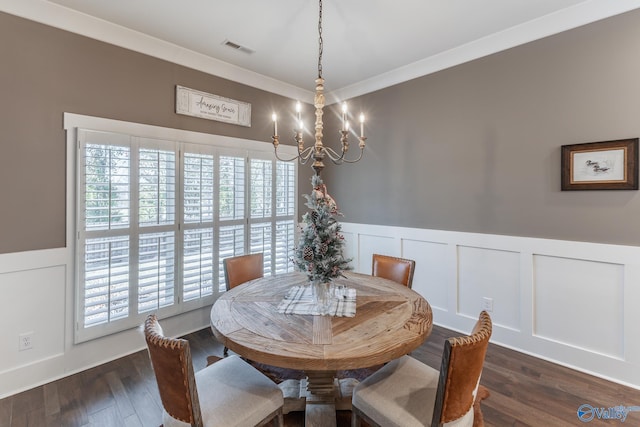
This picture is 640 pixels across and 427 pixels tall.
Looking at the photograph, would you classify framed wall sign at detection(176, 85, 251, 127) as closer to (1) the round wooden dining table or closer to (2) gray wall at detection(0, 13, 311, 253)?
(2) gray wall at detection(0, 13, 311, 253)

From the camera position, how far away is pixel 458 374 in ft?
3.77

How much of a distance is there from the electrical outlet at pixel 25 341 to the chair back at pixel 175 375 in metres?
1.77

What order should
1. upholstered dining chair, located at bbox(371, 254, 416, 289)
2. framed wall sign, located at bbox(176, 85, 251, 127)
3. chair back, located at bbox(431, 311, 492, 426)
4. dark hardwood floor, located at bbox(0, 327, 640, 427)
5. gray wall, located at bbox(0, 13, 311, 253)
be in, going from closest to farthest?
chair back, located at bbox(431, 311, 492, 426) < dark hardwood floor, located at bbox(0, 327, 640, 427) < gray wall, located at bbox(0, 13, 311, 253) < upholstered dining chair, located at bbox(371, 254, 416, 289) < framed wall sign, located at bbox(176, 85, 251, 127)

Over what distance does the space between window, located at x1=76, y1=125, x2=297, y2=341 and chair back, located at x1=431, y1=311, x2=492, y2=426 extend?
2553mm

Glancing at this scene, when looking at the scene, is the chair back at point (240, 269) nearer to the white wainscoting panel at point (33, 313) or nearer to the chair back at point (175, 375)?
the chair back at point (175, 375)

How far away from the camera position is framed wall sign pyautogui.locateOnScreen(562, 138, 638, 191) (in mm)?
2166

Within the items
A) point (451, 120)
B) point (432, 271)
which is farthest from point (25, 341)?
point (451, 120)

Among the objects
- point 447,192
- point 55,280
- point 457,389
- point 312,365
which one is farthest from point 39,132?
point 447,192

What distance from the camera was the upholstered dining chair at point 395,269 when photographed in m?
2.41

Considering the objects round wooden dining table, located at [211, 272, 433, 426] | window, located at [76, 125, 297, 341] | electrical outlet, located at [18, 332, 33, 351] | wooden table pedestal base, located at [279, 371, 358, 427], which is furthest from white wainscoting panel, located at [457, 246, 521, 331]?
electrical outlet, located at [18, 332, 33, 351]

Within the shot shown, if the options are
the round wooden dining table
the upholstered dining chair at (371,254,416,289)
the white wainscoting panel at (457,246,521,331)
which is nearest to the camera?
the round wooden dining table

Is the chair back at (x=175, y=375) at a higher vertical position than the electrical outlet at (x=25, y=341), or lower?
higher

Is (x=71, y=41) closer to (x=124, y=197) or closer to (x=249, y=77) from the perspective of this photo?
(x=124, y=197)

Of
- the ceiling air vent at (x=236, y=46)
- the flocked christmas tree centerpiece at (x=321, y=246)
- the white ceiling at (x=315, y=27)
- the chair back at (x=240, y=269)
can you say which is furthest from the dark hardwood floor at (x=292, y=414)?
the ceiling air vent at (x=236, y=46)
